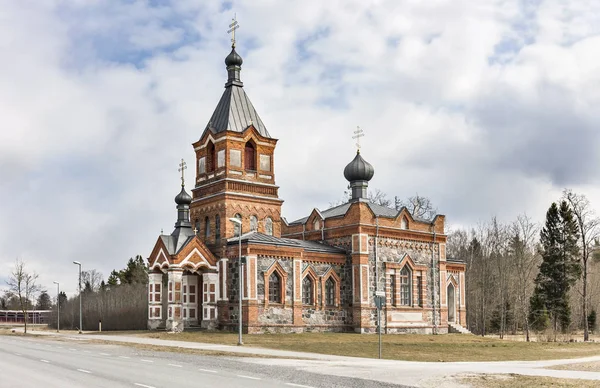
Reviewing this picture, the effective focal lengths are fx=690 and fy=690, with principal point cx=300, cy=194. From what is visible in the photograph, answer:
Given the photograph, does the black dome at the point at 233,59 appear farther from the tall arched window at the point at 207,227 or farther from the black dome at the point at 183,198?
the tall arched window at the point at 207,227

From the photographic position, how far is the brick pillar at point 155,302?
156ft

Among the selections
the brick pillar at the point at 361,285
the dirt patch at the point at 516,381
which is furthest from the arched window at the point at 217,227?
the dirt patch at the point at 516,381

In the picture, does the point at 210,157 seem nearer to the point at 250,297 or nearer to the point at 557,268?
the point at 250,297

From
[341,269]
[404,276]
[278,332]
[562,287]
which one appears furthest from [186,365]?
[562,287]

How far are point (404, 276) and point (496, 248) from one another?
31.8m

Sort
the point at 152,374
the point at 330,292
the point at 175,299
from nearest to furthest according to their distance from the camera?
the point at 152,374 < the point at 175,299 < the point at 330,292

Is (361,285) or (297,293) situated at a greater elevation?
(361,285)

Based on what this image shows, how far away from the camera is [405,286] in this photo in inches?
1930

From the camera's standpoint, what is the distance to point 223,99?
5019 centimetres

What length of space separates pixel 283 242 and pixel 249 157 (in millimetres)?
8109

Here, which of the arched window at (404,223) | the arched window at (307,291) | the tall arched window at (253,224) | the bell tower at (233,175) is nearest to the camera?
the arched window at (307,291)

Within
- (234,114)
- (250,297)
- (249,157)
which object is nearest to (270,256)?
(250,297)

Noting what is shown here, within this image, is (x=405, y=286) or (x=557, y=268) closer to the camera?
(x=405, y=286)

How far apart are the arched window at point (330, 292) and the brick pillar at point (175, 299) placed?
9.66 metres
